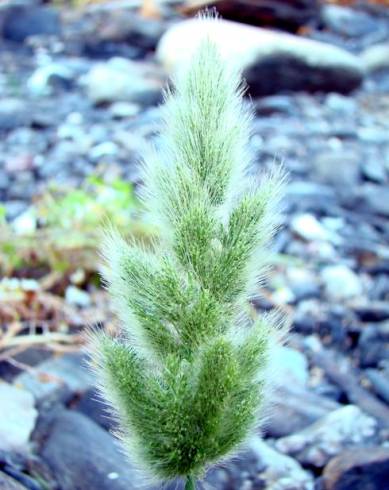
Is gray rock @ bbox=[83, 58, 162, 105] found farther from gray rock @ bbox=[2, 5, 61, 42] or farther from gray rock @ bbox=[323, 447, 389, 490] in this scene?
gray rock @ bbox=[323, 447, 389, 490]

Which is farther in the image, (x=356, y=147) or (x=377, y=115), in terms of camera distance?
(x=377, y=115)

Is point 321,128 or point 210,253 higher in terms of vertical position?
point 210,253

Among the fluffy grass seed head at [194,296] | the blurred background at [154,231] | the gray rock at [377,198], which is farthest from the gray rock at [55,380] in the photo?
the gray rock at [377,198]

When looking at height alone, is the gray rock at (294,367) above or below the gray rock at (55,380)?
below

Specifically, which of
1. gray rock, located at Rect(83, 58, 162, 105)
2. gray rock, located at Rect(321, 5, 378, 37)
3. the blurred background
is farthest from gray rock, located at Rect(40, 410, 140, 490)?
gray rock, located at Rect(321, 5, 378, 37)

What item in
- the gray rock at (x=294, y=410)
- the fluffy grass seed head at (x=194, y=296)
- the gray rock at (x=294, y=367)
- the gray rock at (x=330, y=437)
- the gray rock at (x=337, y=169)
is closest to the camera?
the fluffy grass seed head at (x=194, y=296)

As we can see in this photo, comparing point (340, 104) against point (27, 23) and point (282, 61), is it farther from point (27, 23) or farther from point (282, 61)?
point (27, 23)

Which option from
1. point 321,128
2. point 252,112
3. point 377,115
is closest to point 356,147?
point 321,128

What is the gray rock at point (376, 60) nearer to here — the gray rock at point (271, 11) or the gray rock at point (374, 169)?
the gray rock at point (271, 11)

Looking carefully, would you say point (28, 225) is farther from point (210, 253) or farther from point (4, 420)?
point (210, 253)
